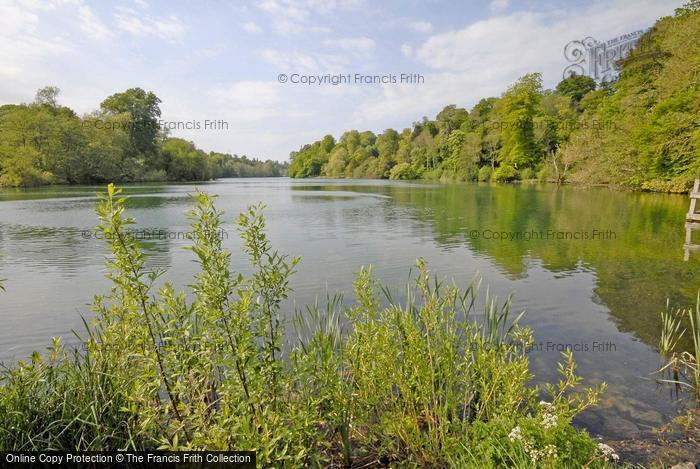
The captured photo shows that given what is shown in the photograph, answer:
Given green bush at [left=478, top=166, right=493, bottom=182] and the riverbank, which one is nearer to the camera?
the riverbank

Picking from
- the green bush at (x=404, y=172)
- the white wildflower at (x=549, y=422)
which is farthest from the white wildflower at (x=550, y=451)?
the green bush at (x=404, y=172)

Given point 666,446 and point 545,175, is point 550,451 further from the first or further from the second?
point 545,175

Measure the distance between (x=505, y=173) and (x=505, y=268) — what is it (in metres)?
57.9

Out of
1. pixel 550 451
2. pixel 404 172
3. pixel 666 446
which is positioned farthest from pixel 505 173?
pixel 550 451

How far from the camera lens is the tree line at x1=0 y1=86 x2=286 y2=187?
55.2 meters

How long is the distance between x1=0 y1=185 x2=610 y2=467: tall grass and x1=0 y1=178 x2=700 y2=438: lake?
1259 millimetres

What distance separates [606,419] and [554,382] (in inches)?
30.7

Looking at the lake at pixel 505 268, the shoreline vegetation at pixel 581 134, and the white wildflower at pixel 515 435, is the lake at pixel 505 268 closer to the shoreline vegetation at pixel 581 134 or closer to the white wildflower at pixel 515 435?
the white wildflower at pixel 515 435

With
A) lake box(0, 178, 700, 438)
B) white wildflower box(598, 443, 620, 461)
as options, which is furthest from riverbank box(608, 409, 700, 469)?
white wildflower box(598, 443, 620, 461)

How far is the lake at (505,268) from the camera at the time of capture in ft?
20.2

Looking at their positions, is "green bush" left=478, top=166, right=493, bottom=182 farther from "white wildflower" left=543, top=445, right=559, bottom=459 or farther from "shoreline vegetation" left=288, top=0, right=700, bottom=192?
"white wildflower" left=543, top=445, right=559, bottom=459

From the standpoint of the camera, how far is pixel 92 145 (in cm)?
6406

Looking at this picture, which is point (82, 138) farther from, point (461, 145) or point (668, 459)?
point (668, 459)

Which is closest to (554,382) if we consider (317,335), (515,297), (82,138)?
(317,335)
